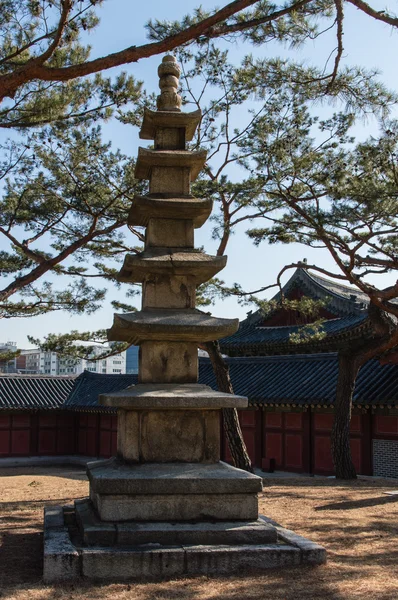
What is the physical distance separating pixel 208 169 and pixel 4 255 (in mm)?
5289

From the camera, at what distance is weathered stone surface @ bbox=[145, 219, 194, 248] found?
816cm

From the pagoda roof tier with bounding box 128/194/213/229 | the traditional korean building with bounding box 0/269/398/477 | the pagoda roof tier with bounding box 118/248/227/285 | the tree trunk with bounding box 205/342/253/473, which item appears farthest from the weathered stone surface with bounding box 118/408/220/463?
the traditional korean building with bounding box 0/269/398/477

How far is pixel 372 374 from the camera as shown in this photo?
19531 millimetres

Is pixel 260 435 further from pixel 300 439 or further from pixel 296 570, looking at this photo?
pixel 296 570

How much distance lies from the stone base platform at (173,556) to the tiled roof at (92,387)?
882 inches

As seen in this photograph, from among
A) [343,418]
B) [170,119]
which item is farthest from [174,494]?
[343,418]

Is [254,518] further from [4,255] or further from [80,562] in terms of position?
[4,255]

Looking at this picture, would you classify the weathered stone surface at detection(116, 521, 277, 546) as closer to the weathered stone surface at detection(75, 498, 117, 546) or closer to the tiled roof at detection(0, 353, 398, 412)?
the weathered stone surface at detection(75, 498, 117, 546)

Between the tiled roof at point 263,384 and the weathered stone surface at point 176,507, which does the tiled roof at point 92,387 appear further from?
the weathered stone surface at point 176,507

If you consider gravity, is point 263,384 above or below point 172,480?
above

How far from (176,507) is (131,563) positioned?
0.92 meters

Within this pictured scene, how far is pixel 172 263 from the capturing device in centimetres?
779

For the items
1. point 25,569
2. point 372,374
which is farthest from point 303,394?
point 25,569

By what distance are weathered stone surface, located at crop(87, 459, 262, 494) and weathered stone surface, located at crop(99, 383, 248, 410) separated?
2.22ft
